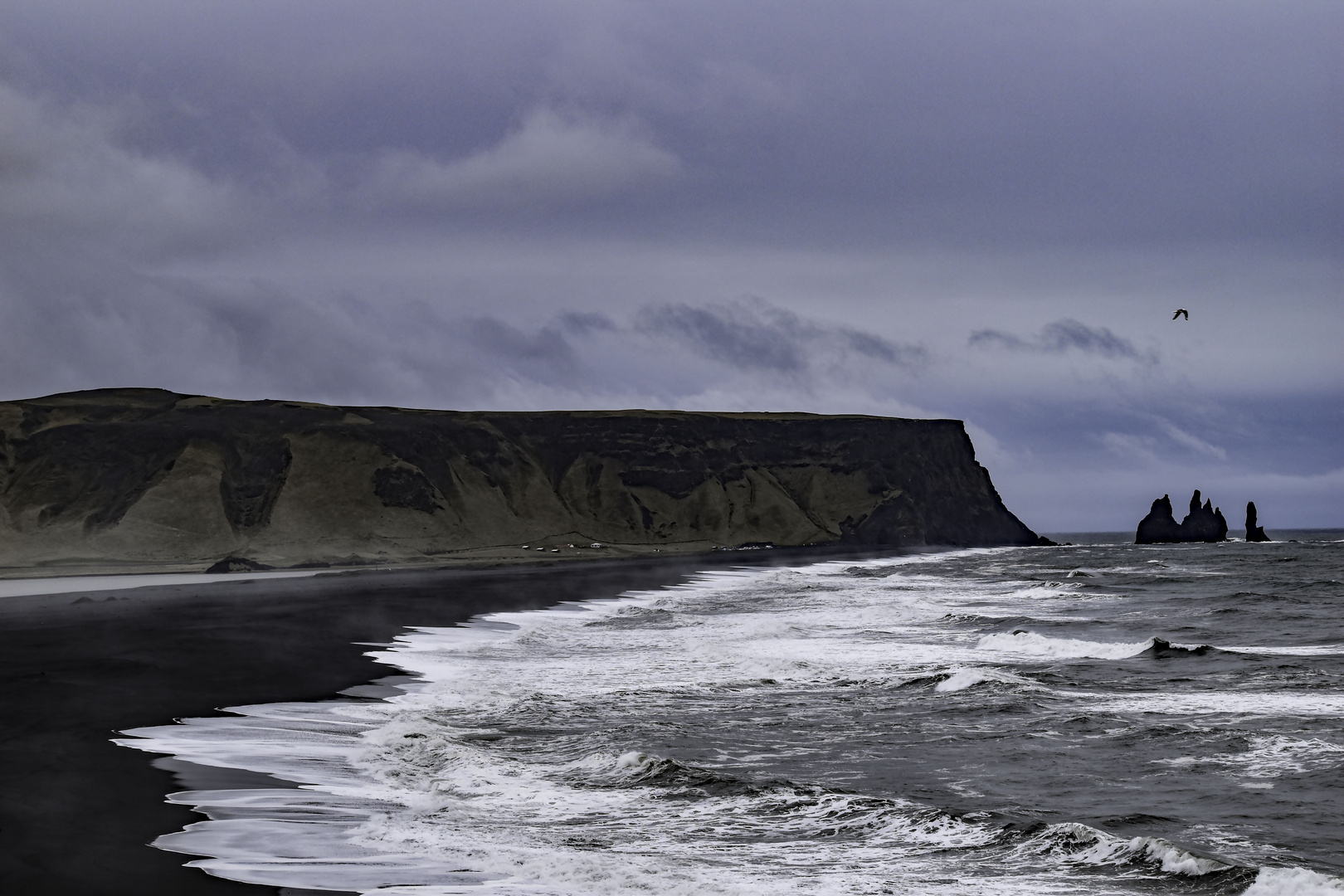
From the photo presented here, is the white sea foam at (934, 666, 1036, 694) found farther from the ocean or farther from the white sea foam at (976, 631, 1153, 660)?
the white sea foam at (976, 631, 1153, 660)

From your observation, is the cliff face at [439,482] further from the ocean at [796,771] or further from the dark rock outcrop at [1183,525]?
the ocean at [796,771]

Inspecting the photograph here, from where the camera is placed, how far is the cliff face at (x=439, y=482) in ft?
410

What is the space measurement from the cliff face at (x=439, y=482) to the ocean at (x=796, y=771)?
9483 centimetres

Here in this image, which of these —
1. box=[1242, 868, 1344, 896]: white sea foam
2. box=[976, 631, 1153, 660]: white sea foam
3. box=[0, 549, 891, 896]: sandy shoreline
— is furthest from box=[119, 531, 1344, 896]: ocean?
box=[0, 549, 891, 896]: sandy shoreline

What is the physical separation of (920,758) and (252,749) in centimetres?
886

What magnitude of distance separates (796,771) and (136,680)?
1393cm

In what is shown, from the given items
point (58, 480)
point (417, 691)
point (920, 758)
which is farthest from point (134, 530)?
point (920, 758)

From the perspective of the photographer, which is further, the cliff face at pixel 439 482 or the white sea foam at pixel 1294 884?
the cliff face at pixel 439 482

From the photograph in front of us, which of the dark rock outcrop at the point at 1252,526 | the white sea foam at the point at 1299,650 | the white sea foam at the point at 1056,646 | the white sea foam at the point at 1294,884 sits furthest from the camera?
the dark rock outcrop at the point at 1252,526

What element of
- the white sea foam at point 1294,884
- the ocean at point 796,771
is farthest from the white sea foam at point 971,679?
the white sea foam at point 1294,884

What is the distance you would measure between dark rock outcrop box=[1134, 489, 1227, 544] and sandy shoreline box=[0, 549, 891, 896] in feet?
468

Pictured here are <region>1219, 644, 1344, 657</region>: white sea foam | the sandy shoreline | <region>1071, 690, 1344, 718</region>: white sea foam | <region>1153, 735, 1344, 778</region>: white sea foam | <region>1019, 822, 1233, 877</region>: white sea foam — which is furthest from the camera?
<region>1219, 644, 1344, 657</region>: white sea foam

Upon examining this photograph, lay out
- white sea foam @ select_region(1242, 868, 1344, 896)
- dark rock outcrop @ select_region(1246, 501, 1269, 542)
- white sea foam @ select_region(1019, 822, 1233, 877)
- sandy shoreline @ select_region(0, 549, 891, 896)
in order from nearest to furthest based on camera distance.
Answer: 1. white sea foam @ select_region(1242, 868, 1344, 896)
2. white sea foam @ select_region(1019, 822, 1233, 877)
3. sandy shoreline @ select_region(0, 549, 891, 896)
4. dark rock outcrop @ select_region(1246, 501, 1269, 542)

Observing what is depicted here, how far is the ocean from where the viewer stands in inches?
407
